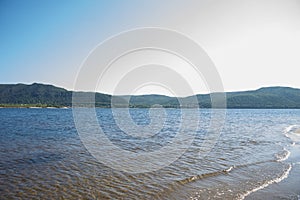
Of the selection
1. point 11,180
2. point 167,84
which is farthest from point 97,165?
point 167,84

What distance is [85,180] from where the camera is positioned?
11633 mm

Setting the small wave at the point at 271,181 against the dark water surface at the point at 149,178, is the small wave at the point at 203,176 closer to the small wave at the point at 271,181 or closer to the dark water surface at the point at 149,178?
the dark water surface at the point at 149,178

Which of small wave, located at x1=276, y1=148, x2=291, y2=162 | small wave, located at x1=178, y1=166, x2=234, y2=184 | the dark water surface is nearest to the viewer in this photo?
the dark water surface

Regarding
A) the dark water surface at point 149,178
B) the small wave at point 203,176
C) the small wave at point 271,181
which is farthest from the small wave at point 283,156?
the small wave at point 203,176

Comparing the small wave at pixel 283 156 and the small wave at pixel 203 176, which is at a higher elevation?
the small wave at pixel 203 176

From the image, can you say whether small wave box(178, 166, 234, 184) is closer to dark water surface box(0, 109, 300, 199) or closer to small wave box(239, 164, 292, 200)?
dark water surface box(0, 109, 300, 199)

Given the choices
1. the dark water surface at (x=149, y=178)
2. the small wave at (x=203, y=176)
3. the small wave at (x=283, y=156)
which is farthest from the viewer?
the small wave at (x=283, y=156)

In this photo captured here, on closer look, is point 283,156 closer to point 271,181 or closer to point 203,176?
point 271,181

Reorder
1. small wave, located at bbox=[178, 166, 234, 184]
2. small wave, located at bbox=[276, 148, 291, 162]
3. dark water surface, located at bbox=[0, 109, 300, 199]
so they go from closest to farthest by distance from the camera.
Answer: dark water surface, located at bbox=[0, 109, 300, 199] < small wave, located at bbox=[178, 166, 234, 184] < small wave, located at bbox=[276, 148, 291, 162]

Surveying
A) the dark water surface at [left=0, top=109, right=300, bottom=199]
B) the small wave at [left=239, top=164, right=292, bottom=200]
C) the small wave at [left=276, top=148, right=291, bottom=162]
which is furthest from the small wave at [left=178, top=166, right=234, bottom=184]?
the small wave at [left=276, top=148, right=291, bottom=162]

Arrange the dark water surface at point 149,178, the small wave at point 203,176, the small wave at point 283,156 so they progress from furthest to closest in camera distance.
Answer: the small wave at point 283,156 → the small wave at point 203,176 → the dark water surface at point 149,178

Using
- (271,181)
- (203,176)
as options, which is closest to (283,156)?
(271,181)

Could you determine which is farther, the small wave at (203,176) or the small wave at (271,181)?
the small wave at (203,176)

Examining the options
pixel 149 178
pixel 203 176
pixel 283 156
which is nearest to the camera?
pixel 149 178
